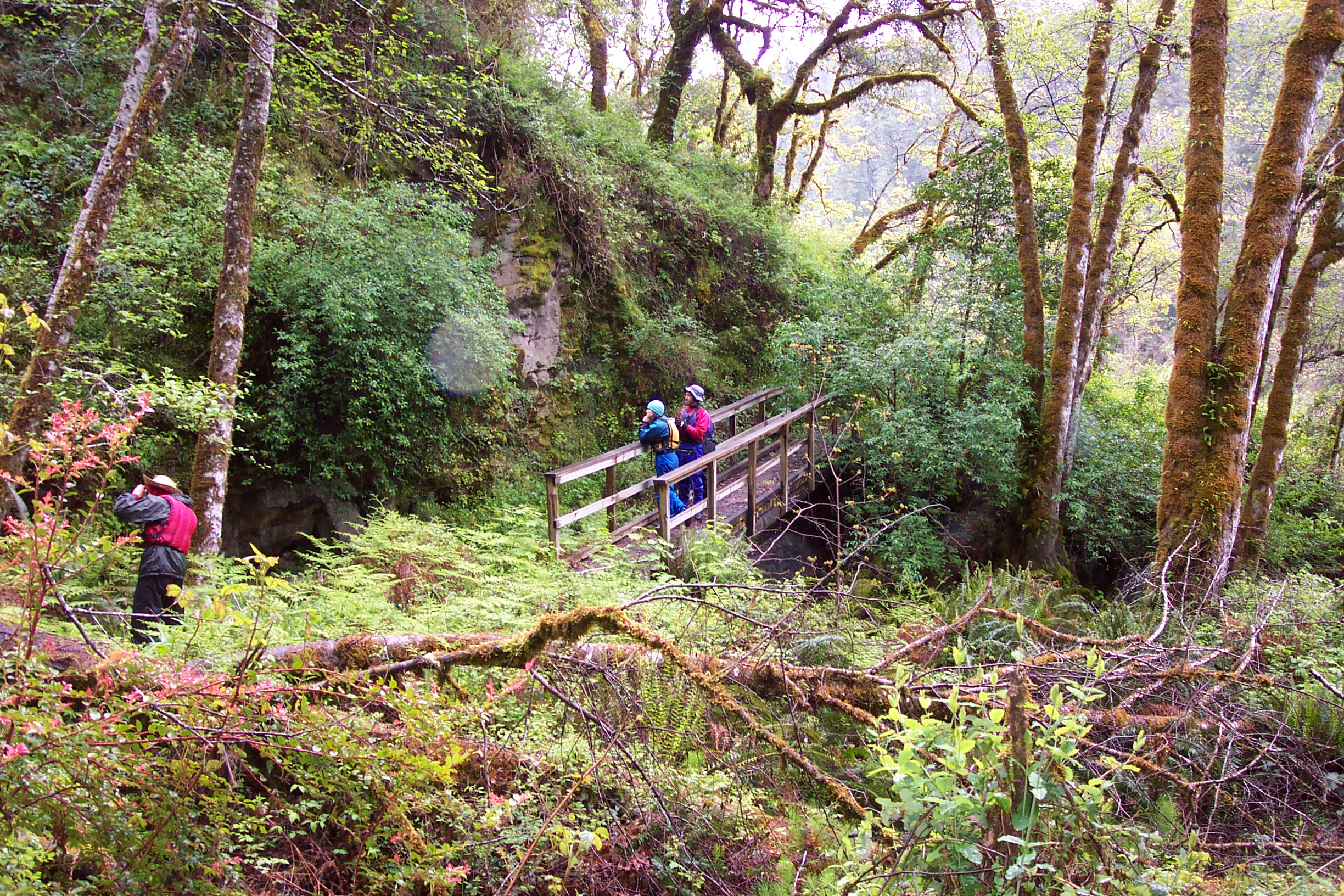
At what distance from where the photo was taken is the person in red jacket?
982 centimetres

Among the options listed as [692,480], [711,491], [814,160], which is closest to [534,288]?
[692,480]

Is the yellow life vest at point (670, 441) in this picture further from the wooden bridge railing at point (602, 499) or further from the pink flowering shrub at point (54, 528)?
the pink flowering shrub at point (54, 528)

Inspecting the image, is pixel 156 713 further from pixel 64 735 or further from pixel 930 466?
pixel 930 466

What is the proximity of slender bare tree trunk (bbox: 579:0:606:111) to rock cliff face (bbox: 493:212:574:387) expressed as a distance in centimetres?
551

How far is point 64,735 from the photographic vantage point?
1853 mm

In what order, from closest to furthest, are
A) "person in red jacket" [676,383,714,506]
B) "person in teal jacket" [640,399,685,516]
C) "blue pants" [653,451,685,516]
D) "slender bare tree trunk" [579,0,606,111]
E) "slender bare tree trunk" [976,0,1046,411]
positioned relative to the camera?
"person in teal jacket" [640,399,685,516] → "blue pants" [653,451,685,516] → "person in red jacket" [676,383,714,506] → "slender bare tree trunk" [976,0,1046,411] → "slender bare tree trunk" [579,0,606,111]

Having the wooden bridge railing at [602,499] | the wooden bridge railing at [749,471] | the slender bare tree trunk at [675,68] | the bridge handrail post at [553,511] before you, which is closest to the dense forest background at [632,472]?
the slender bare tree trunk at [675,68]

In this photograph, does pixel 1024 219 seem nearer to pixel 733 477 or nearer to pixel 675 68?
pixel 733 477

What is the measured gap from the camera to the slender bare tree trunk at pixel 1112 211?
433 inches

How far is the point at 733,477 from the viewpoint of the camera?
486 inches

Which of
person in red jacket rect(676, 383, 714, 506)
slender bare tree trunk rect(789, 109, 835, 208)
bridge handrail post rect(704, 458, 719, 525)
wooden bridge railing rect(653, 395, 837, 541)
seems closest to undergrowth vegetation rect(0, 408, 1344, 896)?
wooden bridge railing rect(653, 395, 837, 541)

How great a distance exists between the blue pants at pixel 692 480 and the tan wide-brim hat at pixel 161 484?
18.6ft

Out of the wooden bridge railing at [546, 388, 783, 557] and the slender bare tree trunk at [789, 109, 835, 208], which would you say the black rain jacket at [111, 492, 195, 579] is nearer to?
the wooden bridge railing at [546, 388, 783, 557]

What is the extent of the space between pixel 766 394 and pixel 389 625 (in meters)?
9.45
